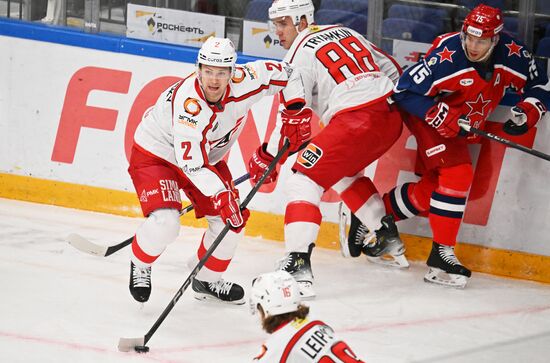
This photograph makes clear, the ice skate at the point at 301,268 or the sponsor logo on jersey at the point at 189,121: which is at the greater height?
the sponsor logo on jersey at the point at 189,121

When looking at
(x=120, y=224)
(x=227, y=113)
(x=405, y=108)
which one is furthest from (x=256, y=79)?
(x=120, y=224)

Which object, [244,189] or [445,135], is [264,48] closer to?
[244,189]

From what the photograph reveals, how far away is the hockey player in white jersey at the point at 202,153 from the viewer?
171 inches

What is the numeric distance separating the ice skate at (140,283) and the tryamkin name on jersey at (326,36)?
53.4 inches

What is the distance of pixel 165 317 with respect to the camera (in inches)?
172

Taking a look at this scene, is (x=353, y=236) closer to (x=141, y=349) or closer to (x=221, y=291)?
(x=221, y=291)

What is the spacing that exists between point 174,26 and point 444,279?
1998 millimetres

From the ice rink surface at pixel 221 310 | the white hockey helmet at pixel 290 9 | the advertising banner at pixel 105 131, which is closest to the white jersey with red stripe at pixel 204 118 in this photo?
the white hockey helmet at pixel 290 9

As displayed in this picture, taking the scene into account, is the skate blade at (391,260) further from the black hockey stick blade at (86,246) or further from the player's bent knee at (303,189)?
the black hockey stick blade at (86,246)

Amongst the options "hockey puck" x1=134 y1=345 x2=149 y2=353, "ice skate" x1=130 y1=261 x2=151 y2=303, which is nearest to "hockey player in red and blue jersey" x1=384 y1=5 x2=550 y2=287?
"ice skate" x1=130 y1=261 x2=151 y2=303

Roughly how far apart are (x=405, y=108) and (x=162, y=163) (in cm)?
120

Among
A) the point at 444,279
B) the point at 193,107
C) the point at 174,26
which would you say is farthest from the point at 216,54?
the point at 174,26

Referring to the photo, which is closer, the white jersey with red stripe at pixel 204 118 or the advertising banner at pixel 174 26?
the white jersey with red stripe at pixel 204 118

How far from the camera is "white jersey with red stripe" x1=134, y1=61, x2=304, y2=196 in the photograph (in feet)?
14.3
